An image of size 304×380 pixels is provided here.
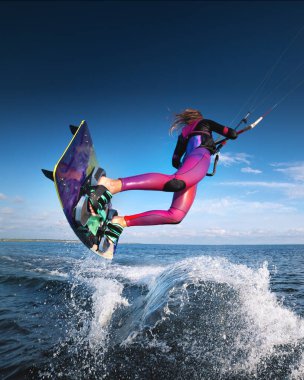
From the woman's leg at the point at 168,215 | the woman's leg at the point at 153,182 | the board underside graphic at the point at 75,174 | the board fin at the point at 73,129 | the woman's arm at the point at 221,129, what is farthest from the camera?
the woman's arm at the point at 221,129

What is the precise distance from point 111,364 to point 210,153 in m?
4.09

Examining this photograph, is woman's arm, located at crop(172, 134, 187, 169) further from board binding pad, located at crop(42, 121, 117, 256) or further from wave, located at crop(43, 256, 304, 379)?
wave, located at crop(43, 256, 304, 379)

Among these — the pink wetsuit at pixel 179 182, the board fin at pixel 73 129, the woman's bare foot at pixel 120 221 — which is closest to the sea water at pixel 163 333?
the woman's bare foot at pixel 120 221

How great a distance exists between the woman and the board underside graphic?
346 mm

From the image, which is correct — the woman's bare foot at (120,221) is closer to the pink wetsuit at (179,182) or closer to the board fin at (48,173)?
the pink wetsuit at (179,182)

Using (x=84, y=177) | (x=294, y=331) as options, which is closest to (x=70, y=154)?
(x=84, y=177)

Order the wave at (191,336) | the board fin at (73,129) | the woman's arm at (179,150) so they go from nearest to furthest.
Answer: the wave at (191,336), the board fin at (73,129), the woman's arm at (179,150)

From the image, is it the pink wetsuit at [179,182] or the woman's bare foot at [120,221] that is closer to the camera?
the pink wetsuit at [179,182]

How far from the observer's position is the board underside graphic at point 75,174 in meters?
4.54

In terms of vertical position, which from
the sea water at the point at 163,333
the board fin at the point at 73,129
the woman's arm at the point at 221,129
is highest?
the woman's arm at the point at 221,129

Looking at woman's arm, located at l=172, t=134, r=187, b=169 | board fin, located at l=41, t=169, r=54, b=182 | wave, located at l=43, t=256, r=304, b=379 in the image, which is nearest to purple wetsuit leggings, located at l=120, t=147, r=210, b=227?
woman's arm, located at l=172, t=134, r=187, b=169

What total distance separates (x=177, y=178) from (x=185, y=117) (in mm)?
2010

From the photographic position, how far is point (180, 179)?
16.3ft

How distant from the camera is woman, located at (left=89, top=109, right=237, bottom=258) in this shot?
4863 millimetres
